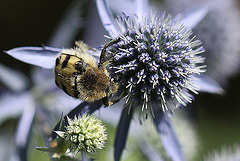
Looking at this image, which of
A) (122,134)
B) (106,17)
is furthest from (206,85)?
(106,17)

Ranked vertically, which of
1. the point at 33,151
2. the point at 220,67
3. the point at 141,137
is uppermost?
the point at 220,67

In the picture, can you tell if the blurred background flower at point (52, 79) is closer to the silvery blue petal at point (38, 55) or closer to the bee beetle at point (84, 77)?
the silvery blue petal at point (38, 55)

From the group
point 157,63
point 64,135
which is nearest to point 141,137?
point 157,63

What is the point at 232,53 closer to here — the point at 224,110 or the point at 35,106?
the point at 224,110

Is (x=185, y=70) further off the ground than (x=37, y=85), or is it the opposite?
(x=185, y=70)

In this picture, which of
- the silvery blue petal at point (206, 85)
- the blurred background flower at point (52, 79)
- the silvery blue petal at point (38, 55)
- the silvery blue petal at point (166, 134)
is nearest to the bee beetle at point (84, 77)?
the silvery blue petal at point (38, 55)

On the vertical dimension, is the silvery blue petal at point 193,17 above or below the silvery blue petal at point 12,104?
above

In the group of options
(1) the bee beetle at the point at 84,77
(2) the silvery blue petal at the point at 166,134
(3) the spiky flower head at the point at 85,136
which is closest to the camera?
(3) the spiky flower head at the point at 85,136
